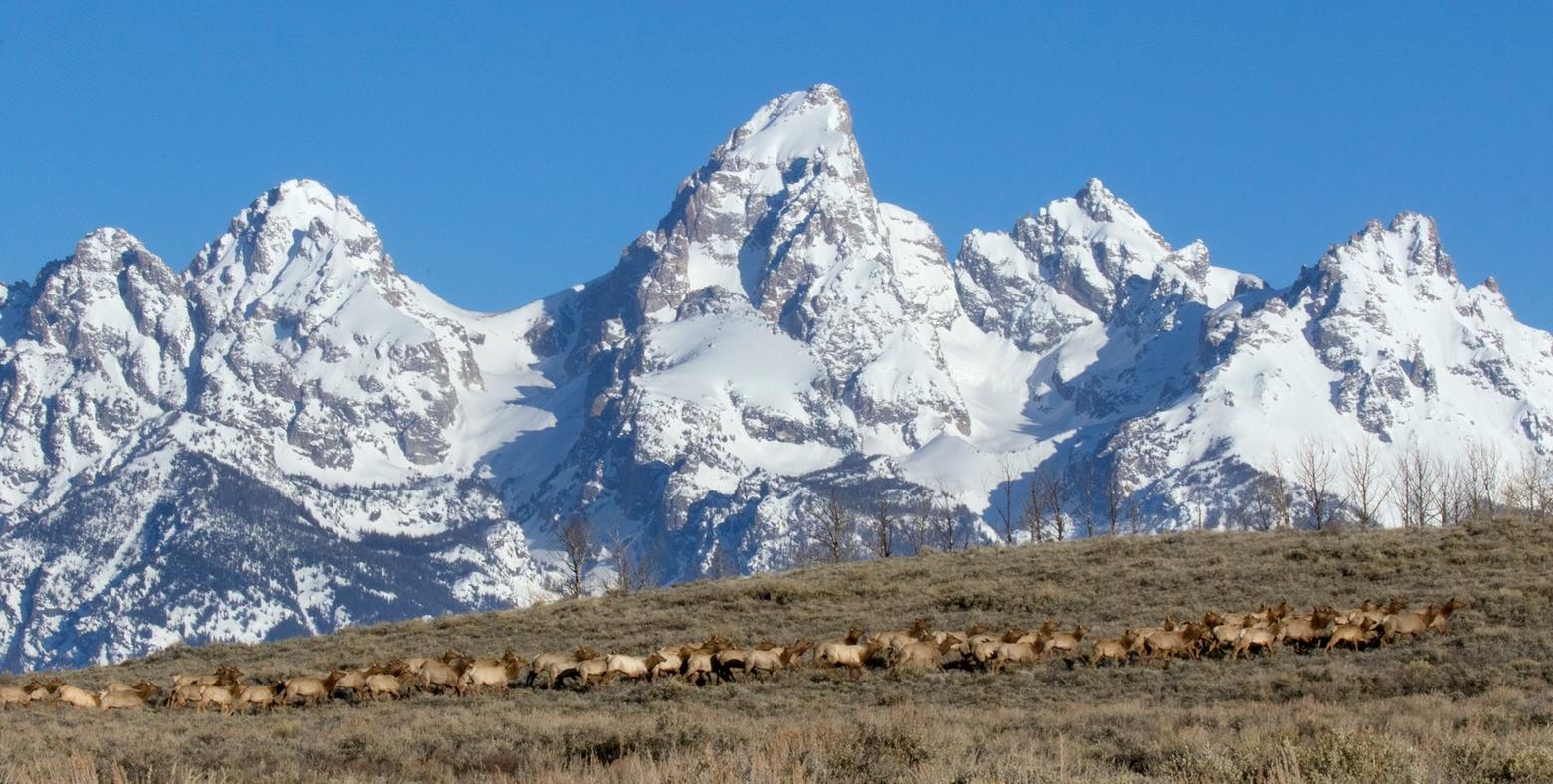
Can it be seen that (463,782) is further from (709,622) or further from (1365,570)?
(1365,570)

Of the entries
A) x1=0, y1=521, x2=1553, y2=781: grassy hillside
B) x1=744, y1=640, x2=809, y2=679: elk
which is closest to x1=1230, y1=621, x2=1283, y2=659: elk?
x1=0, y1=521, x2=1553, y2=781: grassy hillside

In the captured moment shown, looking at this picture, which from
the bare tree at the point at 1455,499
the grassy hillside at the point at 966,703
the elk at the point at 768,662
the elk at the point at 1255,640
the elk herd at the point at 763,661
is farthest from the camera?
the bare tree at the point at 1455,499

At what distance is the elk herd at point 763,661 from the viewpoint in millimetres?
27453

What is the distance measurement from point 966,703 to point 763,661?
15.9ft

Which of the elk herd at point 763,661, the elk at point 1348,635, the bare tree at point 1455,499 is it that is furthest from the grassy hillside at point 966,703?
the bare tree at point 1455,499

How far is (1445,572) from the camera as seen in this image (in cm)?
3788

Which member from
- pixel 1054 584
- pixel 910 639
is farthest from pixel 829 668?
pixel 1054 584

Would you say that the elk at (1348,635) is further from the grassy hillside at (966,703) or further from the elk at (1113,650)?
the elk at (1113,650)

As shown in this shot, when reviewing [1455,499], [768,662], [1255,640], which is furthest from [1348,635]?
[1455,499]

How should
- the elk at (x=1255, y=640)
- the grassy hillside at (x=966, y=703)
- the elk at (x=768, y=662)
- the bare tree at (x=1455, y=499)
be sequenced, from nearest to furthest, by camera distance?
the grassy hillside at (x=966, y=703) < the elk at (x=1255, y=640) < the elk at (x=768, y=662) < the bare tree at (x=1455, y=499)

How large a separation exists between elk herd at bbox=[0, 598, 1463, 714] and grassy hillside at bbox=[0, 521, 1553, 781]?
644 millimetres

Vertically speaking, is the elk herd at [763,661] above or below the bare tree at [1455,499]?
below

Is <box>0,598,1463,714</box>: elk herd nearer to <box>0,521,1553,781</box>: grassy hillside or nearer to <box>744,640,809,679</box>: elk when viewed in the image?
<box>744,640,809,679</box>: elk

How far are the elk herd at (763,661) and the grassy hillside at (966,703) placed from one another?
644 millimetres
